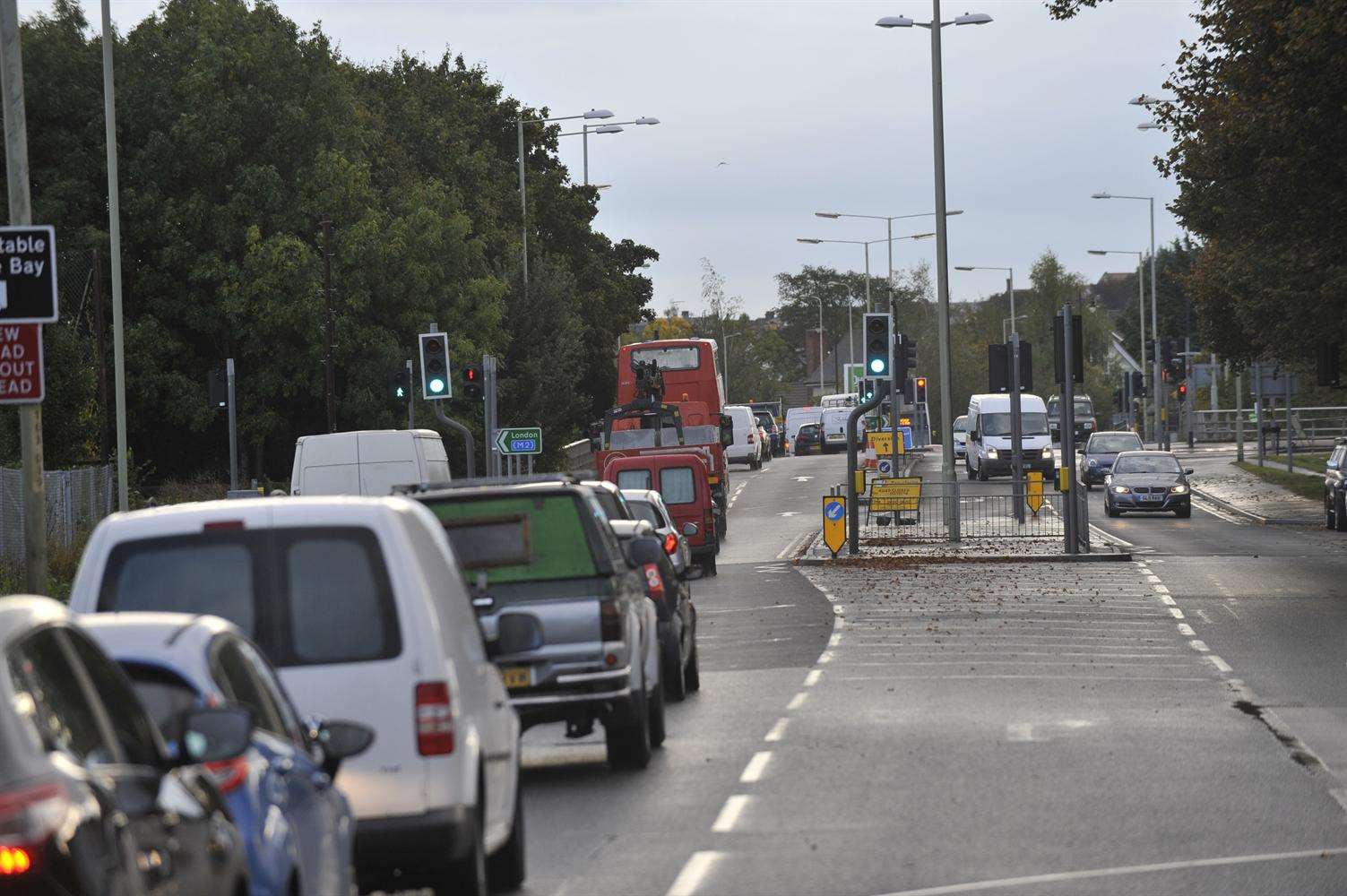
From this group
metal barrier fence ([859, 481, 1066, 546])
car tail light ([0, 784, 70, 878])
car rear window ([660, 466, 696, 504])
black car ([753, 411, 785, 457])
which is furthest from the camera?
black car ([753, 411, 785, 457])

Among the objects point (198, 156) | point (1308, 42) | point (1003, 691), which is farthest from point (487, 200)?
point (1003, 691)

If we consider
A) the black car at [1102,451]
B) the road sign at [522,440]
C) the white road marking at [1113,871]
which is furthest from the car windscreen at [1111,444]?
the white road marking at [1113,871]

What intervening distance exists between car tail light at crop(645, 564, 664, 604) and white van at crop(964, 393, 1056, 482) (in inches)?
1944

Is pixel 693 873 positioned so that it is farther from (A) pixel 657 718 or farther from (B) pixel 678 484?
(B) pixel 678 484

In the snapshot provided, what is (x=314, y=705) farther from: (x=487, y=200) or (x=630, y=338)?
(x=630, y=338)

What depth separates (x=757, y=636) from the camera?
2312 centimetres

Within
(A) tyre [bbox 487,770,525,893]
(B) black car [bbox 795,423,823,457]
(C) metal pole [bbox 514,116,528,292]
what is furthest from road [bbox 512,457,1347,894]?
(B) black car [bbox 795,423,823,457]

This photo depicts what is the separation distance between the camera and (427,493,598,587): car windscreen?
42.3ft

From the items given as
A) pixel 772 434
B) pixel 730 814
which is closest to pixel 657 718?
pixel 730 814

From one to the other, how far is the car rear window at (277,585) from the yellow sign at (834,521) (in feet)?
93.2

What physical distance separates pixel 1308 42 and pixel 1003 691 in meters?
14.2

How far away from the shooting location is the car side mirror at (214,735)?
5.26 m

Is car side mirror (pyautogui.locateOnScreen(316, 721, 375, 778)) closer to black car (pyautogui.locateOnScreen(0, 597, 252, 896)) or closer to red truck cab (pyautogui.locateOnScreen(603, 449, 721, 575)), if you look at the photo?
black car (pyautogui.locateOnScreen(0, 597, 252, 896))

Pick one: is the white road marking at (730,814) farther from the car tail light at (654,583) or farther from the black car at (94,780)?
the black car at (94,780)
